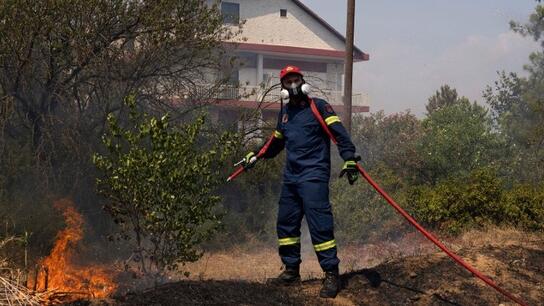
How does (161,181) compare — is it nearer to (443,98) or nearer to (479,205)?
(479,205)

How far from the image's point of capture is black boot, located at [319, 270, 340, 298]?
594 centimetres

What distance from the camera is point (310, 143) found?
6.24 meters

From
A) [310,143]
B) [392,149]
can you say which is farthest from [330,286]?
[392,149]

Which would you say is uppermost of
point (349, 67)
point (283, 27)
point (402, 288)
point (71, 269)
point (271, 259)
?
point (283, 27)

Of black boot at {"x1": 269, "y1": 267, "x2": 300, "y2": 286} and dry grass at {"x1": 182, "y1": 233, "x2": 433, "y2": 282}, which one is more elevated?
black boot at {"x1": 269, "y1": 267, "x2": 300, "y2": 286}

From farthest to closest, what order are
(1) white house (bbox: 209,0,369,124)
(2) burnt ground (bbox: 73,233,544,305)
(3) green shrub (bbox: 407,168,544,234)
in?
(1) white house (bbox: 209,0,369,124)
(3) green shrub (bbox: 407,168,544,234)
(2) burnt ground (bbox: 73,233,544,305)

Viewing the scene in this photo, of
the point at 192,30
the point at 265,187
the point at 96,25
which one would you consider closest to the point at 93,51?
the point at 96,25

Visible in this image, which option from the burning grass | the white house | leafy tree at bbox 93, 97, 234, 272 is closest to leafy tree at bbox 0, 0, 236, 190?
the burning grass

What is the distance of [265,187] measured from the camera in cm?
1473

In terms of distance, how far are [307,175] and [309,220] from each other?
400 mm

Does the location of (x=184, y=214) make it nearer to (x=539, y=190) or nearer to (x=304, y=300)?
(x=304, y=300)

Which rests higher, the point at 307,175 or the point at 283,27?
the point at 283,27

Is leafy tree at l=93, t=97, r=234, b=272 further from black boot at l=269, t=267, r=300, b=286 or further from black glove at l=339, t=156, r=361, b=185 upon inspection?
black glove at l=339, t=156, r=361, b=185

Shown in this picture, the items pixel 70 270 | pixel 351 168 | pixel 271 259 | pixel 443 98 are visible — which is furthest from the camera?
pixel 443 98
